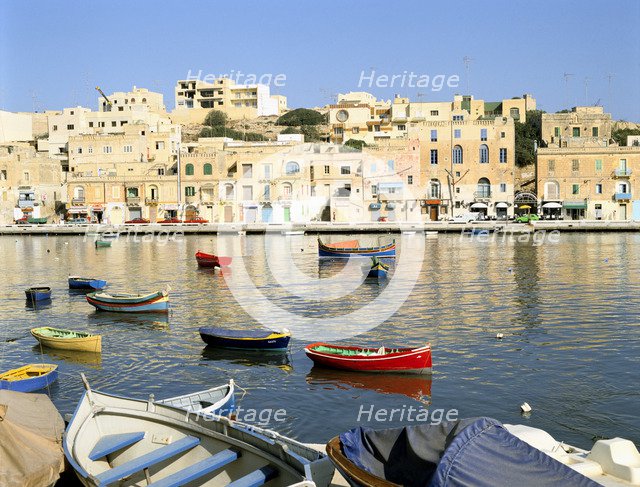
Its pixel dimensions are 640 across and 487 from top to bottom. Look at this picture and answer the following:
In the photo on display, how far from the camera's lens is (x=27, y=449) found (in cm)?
1157

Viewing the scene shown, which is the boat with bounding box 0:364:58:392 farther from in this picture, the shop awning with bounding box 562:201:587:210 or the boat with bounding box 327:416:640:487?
the shop awning with bounding box 562:201:587:210

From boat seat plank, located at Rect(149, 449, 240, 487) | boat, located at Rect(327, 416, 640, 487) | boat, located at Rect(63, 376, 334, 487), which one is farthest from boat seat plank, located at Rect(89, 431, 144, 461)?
boat, located at Rect(327, 416, 640, 487)

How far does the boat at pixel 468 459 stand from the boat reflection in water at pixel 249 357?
37.9 ft

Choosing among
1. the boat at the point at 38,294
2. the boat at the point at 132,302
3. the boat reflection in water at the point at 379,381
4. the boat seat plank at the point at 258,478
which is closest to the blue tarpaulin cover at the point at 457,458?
the boat seat plank at the point at 258,478

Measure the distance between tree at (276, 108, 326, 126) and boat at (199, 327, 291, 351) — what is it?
10258 centimetres

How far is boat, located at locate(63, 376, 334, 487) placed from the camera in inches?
404

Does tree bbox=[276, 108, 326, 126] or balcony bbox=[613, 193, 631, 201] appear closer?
balcony bbox=[613, 193, 631, 201]

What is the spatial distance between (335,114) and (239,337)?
7848cm

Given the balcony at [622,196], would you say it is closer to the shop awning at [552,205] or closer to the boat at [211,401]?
the shop awning at [552,205]

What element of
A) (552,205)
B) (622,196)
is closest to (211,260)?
(552,205)

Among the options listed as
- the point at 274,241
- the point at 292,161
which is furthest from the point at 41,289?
the point at 292,161

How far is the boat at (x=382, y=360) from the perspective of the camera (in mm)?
20141

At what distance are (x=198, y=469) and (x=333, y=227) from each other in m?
65.8

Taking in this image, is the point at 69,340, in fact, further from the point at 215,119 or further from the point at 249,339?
the point at 215,119
